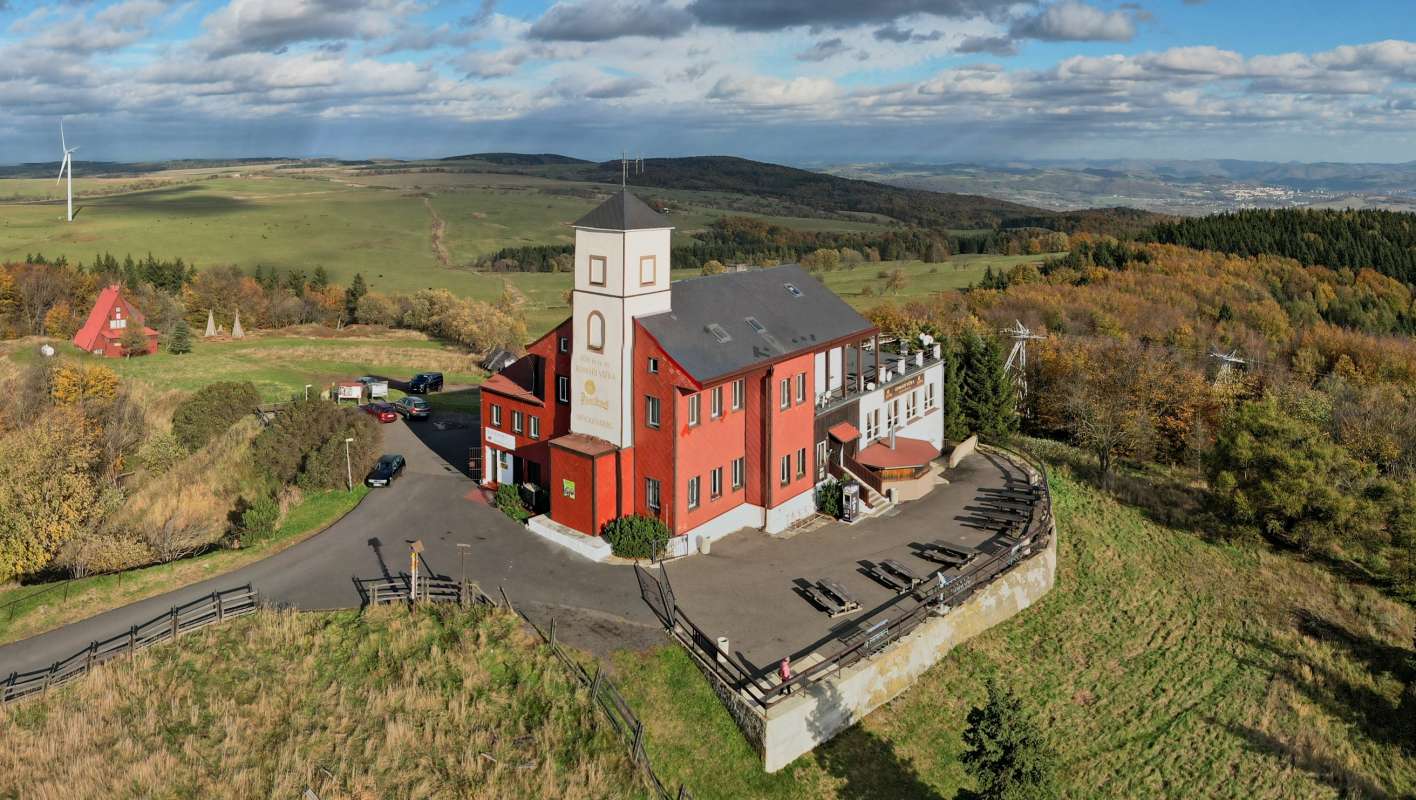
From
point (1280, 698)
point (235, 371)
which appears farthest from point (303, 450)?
point (1280, 698)

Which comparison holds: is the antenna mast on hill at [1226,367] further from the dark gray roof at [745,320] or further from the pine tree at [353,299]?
the pine tree at [353,299]

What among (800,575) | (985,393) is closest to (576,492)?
(800,575)

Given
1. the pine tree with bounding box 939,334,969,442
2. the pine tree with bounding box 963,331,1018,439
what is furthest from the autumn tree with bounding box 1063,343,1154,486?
the pine tree with bounding box 939,334,969,442

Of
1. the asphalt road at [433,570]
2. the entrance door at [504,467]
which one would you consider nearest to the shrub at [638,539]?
the asphalt road at [433,570]

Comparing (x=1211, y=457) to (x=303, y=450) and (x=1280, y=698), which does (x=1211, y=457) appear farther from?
(x=303, y=450)

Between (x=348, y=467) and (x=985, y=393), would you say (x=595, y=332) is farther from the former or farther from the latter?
(x=985, y=393)

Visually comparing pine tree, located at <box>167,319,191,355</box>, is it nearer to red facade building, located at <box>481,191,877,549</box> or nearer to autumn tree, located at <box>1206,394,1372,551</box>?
red facade building, located at <box>481,191,877,549</box>
